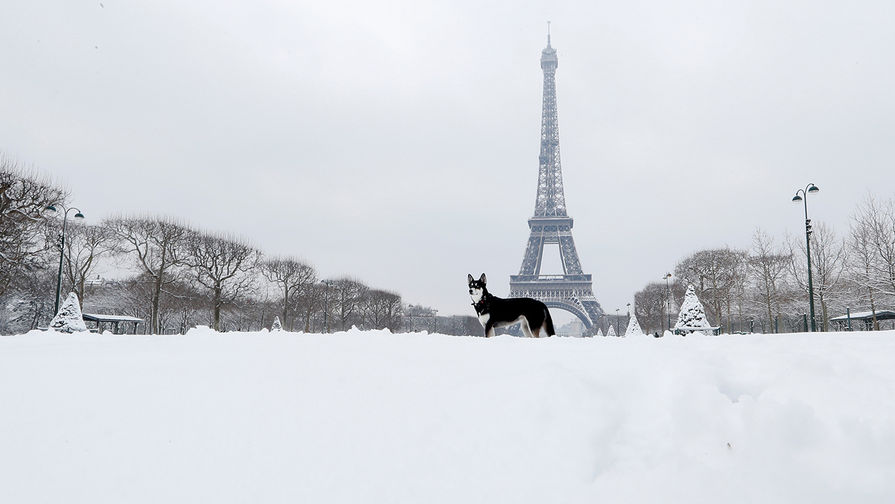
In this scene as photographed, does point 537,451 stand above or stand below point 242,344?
below

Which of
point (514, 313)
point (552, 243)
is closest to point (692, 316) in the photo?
point (514, 313)

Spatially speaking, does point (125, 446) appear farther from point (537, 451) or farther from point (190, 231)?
point (190, 231)

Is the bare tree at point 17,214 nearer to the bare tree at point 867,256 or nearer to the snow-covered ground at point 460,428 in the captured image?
the snow-covered ground at point 460,428

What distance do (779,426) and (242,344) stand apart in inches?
210

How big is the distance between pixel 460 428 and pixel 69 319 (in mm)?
22367

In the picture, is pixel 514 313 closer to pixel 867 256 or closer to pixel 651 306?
pixel 867 256

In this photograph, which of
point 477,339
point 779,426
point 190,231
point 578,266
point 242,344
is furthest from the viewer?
point 578,266

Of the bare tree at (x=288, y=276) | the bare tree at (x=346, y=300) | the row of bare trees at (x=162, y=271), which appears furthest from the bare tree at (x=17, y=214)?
the bare tree at (x=346, y=300)

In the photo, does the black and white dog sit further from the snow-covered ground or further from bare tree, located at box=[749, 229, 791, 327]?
bare tree, located at box=[749, 229, 791, 327]

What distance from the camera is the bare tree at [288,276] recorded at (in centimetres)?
4447

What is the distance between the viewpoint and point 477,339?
21.7ft

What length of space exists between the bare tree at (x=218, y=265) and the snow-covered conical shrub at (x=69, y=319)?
1391 cm

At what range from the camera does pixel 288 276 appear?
44656mm

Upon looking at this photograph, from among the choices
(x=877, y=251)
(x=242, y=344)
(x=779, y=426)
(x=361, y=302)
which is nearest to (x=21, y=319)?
(x=361, y=302)
